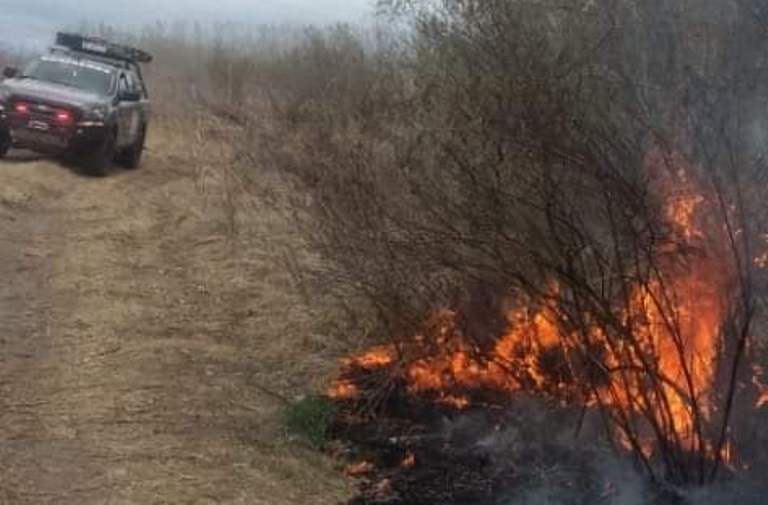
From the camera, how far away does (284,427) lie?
24.5ft

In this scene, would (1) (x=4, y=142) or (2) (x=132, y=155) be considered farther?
(2) (x=132, y=155)

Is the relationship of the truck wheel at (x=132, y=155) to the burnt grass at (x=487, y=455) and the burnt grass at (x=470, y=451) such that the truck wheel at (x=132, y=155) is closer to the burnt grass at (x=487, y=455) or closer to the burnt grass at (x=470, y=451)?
the burnt grass at (x=487, y=455)

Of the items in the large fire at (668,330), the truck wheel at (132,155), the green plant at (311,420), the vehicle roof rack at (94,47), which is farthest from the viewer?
the vehicle roof rack at (94,47)

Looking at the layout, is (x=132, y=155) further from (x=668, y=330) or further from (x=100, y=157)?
(x=668, y=330)

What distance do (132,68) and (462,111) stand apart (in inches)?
545

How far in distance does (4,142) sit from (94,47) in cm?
288

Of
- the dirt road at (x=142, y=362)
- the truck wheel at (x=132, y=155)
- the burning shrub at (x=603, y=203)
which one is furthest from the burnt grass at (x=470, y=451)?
the truck wheel at (x=132, y=155)

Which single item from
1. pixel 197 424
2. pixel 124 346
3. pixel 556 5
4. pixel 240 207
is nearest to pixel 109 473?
pixel 197 424

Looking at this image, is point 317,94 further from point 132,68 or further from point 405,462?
point 132,68

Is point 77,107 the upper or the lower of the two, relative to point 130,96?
lower

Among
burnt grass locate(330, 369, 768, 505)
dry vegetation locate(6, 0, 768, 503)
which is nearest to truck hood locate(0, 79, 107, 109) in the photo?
dry vegetation locate(6, 0, 768, 503)

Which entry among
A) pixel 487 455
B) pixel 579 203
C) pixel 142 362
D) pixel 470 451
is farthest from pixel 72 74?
pixel 579 203

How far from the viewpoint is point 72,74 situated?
17469 millimetres

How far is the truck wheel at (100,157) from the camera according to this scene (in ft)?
55.7
